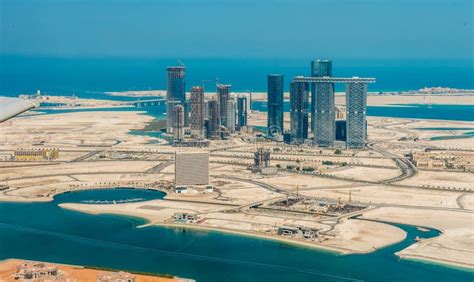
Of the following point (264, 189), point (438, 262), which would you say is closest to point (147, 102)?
point (264, 189)

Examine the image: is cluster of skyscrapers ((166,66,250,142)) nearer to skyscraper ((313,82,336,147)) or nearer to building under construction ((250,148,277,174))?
skyscraper ((313,82,336,147))

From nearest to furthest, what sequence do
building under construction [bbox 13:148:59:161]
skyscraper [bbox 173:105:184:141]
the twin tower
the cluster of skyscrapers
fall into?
building under construction [bbox 13:148:59:161] < the twin tower < skyscraper [bbox 173:105:184:141] < the cluster of skyscrapers

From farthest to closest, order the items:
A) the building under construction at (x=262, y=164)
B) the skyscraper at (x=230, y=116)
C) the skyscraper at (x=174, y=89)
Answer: the skyscraper at (x=174, y=89)
the skyscraper at (x=230, y=116)
the building under construction at (x=262, y=164)

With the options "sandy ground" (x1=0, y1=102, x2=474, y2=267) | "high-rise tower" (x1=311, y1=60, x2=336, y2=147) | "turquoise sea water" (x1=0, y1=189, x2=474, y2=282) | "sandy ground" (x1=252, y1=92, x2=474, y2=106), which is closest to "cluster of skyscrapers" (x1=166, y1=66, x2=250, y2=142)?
"sandy ground" (x1=0, y1=102, x2=474, y2=267)

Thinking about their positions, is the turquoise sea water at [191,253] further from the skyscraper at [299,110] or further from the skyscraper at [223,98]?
the skyscraper at [223,98]

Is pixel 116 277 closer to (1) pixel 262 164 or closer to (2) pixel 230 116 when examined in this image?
(1) pixel 262 164

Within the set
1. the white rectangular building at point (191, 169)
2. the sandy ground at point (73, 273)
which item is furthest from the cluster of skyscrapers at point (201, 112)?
the sandy ground at point (73, 273)
